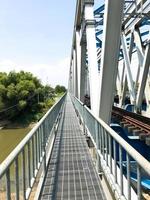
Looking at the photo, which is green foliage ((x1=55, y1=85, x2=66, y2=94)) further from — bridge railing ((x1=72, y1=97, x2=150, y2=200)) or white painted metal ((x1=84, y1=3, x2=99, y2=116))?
bridge railing ((x1=72, y1=97, x2=150, y2=200))

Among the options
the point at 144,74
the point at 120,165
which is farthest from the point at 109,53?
the point at 144,74

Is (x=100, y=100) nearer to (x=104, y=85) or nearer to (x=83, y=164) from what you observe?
(x=104, y=85)

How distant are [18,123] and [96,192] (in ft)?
152

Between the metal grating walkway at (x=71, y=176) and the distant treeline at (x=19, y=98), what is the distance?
1609 inches

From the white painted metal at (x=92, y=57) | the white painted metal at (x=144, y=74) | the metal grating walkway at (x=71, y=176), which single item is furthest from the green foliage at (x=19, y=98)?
the metal grating walkway at (x=71, y=176)

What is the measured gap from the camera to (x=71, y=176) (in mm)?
6074

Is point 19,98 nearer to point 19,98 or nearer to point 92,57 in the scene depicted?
point 19,98

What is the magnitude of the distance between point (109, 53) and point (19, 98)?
47.8 m

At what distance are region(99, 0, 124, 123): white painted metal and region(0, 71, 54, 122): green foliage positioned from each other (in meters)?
42.0

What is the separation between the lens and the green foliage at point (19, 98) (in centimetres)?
5159

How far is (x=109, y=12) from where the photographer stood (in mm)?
5832

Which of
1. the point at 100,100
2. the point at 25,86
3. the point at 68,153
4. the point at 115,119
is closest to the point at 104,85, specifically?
the point at 100,100

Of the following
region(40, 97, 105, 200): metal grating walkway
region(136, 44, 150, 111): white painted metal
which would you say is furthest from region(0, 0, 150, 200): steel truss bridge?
region(136, 44, 150, 111): white painted metal

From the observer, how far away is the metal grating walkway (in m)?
5.07
